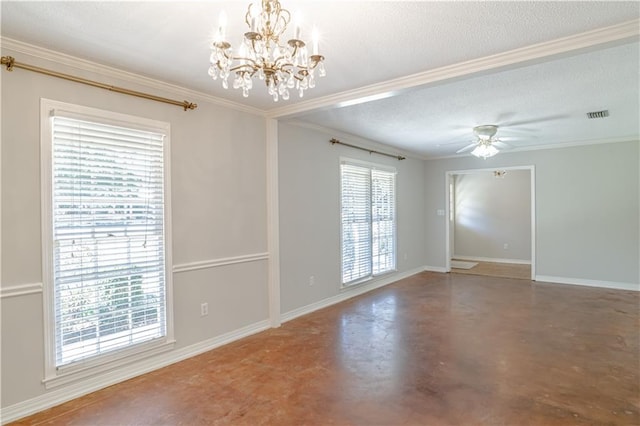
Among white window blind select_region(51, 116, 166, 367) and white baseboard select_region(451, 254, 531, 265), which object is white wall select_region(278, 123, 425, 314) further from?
white baseboard select_region(451, 254, 531, 265)

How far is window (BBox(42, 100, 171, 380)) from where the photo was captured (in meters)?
2.54

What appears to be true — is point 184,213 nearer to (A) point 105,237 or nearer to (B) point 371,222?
(A) point 105,237

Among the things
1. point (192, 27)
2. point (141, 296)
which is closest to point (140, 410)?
point (141, 296)

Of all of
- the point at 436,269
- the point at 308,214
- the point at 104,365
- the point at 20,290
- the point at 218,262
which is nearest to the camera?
the point at 20,290

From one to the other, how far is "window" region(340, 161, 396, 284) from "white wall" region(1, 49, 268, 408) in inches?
68.2

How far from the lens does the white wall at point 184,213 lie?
2377 millimetres

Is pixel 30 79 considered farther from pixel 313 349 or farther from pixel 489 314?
pixel 489 314

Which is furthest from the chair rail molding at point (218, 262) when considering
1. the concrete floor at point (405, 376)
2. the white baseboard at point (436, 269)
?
the white baseboard at point (436, 269)

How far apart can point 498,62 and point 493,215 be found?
24.6 ft

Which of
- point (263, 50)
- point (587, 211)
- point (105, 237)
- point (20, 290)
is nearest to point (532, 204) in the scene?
point (587, 211)

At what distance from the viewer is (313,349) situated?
138 inches

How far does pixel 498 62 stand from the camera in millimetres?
2627

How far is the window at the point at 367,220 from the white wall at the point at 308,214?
0.24 m

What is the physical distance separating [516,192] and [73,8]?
9.46m
